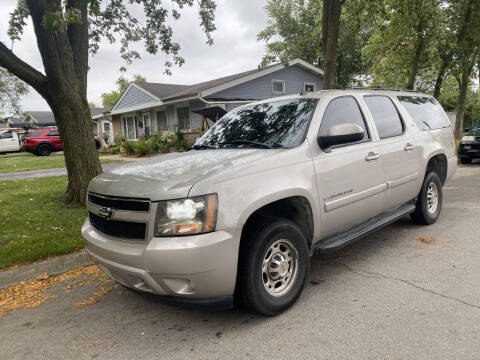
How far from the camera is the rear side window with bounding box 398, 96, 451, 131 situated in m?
4.96

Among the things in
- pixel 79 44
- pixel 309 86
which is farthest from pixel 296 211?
pixel 309 86

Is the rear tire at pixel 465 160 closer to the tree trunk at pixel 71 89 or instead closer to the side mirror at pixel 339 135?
the side mirror at pixel 339 135

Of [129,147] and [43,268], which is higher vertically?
[129,147]

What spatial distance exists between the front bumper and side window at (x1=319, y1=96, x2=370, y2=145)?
162 centimetres

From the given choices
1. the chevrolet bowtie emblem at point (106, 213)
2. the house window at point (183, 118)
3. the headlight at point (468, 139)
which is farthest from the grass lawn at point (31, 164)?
the headlight at point (468, 139)

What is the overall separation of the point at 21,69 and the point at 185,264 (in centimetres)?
540

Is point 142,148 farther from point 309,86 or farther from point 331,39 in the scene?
point 331,39

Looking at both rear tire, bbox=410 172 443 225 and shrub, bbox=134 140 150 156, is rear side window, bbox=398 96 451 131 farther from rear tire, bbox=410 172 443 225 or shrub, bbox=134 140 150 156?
shrub, bbox=134 140 150 156

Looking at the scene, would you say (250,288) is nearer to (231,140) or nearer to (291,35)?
(231,140)

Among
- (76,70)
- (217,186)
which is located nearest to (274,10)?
(76,70)

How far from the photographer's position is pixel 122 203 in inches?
109

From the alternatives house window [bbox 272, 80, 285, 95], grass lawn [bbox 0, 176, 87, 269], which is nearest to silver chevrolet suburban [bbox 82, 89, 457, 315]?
grass lawn [bbox 0, 176, 87, 269]

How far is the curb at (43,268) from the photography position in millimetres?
4023

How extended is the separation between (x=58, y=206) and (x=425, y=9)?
12623 millimetres
